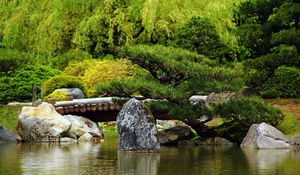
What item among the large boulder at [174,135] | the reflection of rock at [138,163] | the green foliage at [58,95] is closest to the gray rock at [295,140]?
the large boulder at [174,135]

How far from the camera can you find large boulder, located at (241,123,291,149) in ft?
71.2

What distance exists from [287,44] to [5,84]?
12.6m

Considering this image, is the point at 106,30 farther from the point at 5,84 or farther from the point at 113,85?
the point at 113,85

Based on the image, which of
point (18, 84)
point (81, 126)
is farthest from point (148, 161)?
point (18, 84)

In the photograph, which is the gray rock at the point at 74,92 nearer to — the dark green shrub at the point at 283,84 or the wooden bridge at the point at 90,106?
the wooden bridge at the point at 90,106

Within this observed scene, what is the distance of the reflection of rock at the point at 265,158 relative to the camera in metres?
16.1

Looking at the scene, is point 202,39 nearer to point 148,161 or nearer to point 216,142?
point 216,142

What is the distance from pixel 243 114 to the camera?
22.2 meters

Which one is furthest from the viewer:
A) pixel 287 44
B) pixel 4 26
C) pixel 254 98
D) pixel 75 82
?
pixel 4 26

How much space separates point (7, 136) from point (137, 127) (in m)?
7.18

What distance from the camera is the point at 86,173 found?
14.6 metres

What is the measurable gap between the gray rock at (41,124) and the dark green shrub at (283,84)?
701 cm

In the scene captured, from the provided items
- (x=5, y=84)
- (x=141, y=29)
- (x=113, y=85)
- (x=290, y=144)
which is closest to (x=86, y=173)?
(x=113, y=85)

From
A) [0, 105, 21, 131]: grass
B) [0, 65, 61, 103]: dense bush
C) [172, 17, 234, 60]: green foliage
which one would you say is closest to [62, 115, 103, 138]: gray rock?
[0, 105, 21, 131]: grass
